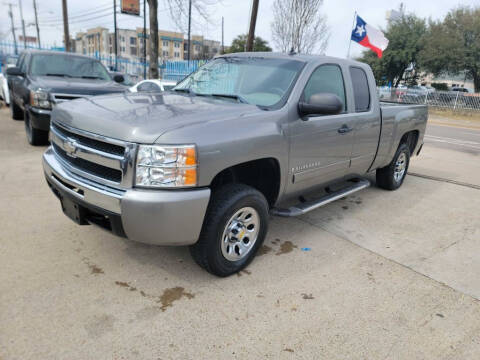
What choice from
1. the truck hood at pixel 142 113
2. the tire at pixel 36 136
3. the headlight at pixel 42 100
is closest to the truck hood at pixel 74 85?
the headlight at pixel 42 100

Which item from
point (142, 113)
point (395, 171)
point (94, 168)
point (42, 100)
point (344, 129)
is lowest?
point (395, 171)

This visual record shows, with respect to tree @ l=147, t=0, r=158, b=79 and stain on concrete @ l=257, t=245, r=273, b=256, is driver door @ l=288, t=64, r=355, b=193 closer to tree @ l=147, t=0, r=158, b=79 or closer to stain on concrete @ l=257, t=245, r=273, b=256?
stain on concrete @ l=257, t=245, r=273, b=256

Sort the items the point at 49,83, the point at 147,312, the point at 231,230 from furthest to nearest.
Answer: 1. the point at 49,83
2. the point at 231,230
3. the point at 147,312

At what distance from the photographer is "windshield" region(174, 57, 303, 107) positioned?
11.5 feet

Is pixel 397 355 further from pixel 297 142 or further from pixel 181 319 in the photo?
pixel 297 142

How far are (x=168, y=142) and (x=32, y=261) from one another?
1692mm

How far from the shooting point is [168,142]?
97.7 inches

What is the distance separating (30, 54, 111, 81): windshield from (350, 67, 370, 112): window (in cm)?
561

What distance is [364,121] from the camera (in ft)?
14.3

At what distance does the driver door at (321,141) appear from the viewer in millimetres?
3443

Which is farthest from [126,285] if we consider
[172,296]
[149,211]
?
[149,211]

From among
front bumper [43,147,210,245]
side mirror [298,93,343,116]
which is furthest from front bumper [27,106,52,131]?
side mirror [298,93,343,116]

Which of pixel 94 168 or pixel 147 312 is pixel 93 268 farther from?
pixel 94 168

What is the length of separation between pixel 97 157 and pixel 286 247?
77.3 inches
